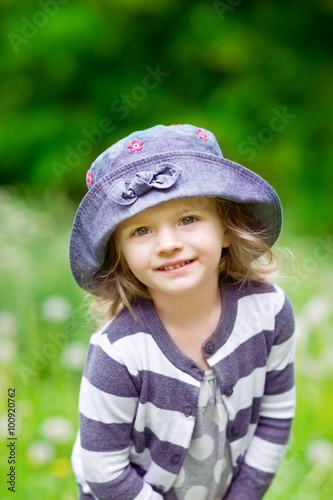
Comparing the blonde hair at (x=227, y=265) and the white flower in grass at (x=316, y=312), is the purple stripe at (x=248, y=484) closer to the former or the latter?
the blonde hair at (x=227, y=265)

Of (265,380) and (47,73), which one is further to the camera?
(47,73)

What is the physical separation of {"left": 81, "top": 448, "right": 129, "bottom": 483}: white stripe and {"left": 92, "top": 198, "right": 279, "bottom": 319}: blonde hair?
1.25ft

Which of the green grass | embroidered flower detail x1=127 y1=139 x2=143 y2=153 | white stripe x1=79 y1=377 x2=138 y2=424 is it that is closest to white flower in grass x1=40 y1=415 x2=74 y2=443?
the green grass

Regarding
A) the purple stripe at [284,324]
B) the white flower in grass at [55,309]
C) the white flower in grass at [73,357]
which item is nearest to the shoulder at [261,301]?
the purple stripe at [284,324]

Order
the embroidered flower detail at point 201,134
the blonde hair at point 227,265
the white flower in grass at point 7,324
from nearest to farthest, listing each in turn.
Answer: the embroidered flower detail at point 201,134 < the blonde hair at point 227,265 < the white flower in grass at point 7,324

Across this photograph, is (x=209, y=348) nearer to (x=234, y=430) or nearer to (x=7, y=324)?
(x=234, y=430)

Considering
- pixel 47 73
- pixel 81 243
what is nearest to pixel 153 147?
pixel 81 243

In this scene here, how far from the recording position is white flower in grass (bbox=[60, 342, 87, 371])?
9.14ft

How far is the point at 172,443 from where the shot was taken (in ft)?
5.12

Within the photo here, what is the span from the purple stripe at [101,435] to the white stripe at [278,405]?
0.47 meters

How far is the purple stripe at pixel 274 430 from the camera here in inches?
70.2

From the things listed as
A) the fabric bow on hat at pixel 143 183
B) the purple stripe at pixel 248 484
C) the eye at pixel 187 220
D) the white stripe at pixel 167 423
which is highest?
the fabric bow on hat at pixel 143 183

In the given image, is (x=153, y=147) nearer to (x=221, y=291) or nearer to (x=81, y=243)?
(x=81, y=243)

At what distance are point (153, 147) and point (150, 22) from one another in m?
5.38
